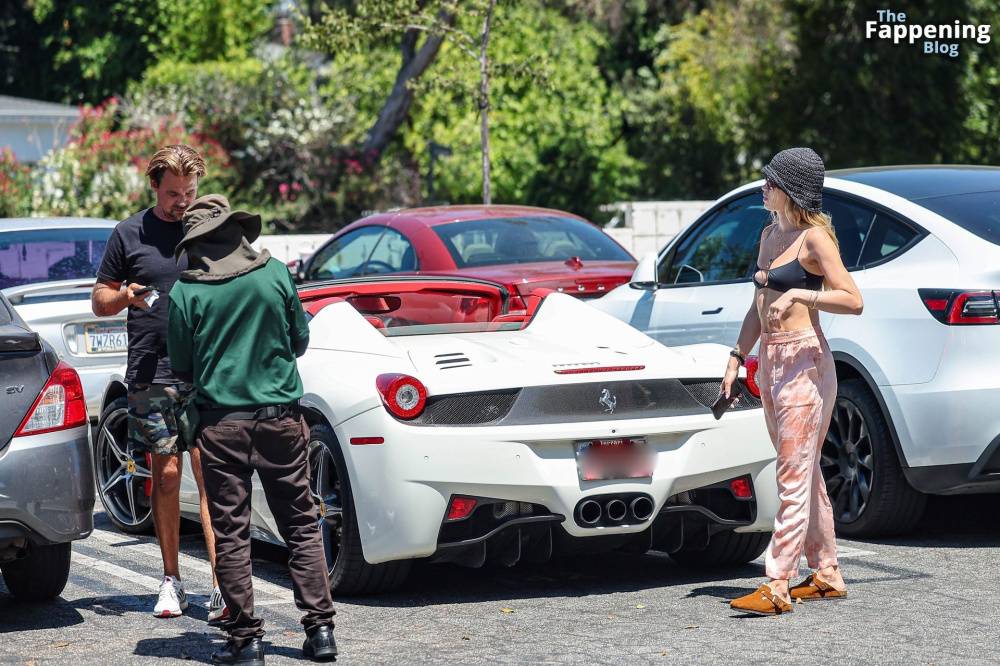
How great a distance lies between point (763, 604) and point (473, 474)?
3.86 feet

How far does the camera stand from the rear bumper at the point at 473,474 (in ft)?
19.1

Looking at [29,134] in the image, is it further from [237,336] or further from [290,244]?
[237,336]

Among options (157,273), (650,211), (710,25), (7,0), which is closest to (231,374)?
(157,273)

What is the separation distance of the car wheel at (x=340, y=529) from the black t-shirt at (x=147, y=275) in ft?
2.21

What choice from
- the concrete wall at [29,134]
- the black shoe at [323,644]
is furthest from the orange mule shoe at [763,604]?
the concrete wall at [29,134]

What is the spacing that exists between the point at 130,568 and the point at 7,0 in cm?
3840

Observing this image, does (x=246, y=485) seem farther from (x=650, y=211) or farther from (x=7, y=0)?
(x=7, y=0)

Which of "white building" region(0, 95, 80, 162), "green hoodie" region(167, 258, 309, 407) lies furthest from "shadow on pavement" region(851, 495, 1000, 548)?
"white building" region(0, 95, 80, 162)

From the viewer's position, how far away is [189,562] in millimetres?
7203

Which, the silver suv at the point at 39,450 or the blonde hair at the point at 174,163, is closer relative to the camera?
the silver suv at the point at 39,450

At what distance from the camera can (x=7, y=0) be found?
42.2 meters

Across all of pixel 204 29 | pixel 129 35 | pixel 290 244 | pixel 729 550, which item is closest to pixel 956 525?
pixel 729 550

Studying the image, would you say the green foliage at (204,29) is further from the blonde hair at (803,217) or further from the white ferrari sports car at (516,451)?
the blonde hair at (803,217)

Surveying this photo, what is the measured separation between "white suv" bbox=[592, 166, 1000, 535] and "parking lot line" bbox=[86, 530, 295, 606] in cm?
270
